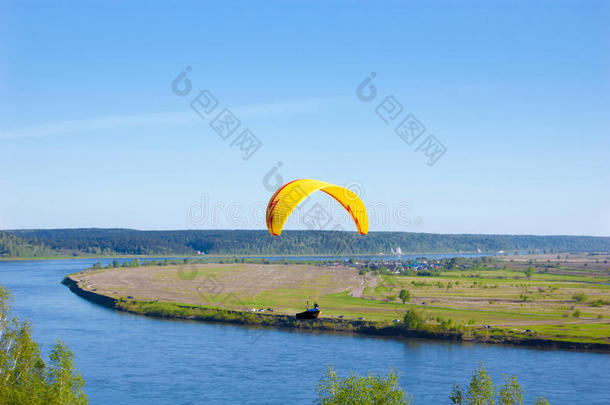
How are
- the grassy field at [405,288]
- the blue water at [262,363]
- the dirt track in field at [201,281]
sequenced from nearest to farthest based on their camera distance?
the blue water at [262,363]
the grassy field at [405,288]
the dirt track in field at [201,281]

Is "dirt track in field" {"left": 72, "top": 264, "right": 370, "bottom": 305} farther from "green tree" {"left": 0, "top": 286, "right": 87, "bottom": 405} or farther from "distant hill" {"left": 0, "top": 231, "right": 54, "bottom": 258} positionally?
"distant hill" {"left": 0, "top": 231, "right": 54, "bottom": 258}

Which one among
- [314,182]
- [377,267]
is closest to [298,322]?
[314,182]

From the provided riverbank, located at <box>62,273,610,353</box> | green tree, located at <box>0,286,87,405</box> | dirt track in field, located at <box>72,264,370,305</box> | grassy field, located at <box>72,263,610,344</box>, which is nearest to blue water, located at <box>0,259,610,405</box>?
riverbank, located at <box>62,273,610,353</box>

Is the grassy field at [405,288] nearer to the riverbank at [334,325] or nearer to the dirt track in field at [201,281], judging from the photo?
the dirt track in field at [201,281]

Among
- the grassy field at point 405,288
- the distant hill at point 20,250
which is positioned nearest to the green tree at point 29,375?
the grassy field at point 405,288

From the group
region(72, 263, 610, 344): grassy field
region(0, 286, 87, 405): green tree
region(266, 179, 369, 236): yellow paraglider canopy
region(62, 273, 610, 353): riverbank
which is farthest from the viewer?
region(72, 263, 610, 344): grassy field

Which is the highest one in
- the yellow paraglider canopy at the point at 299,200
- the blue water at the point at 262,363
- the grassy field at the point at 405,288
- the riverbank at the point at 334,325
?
the yellow paraglider canopy at the point at 299,200
